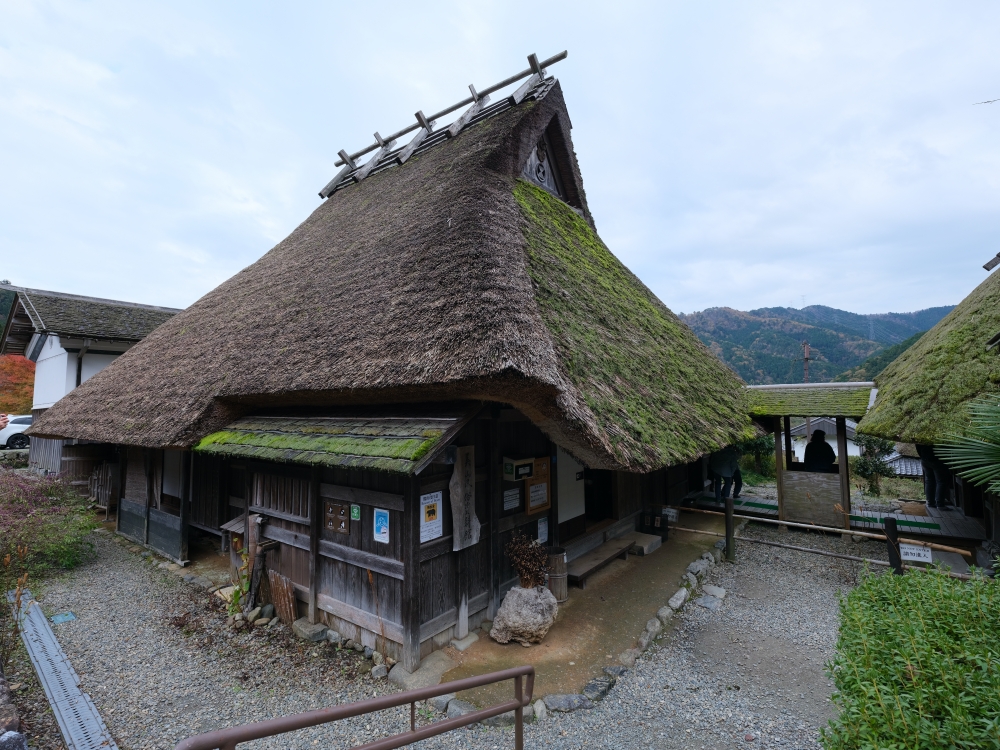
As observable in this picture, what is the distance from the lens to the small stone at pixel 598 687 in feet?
12.8

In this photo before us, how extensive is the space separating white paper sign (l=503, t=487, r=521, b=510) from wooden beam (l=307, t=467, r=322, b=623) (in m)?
2.12

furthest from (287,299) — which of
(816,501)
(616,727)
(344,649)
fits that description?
(816,501)

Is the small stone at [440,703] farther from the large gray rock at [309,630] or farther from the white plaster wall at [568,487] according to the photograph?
the white plaster wall at [568,487]

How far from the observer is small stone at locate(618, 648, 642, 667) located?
441 cm

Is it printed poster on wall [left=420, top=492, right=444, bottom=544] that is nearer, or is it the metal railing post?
the metal railing post

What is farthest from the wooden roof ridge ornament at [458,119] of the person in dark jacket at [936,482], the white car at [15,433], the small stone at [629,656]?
the white car at [15,433]

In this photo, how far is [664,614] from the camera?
5324 mm

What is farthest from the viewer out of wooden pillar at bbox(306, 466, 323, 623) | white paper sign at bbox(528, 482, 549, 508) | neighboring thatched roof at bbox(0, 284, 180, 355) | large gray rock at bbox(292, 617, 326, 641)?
neighboring thatched roof at bbox(0, 284, 180, 355)

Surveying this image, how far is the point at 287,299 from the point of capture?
22.7 ft

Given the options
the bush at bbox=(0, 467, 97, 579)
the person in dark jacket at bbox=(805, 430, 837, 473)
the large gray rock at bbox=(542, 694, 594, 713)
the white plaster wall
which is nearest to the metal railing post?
the large gray rock at bbox=(542, 694, 594, 713)

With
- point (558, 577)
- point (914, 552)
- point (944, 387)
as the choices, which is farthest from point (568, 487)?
point (944, 387)

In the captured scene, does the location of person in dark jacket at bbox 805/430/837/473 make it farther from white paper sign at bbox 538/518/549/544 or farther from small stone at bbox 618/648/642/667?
small stone at bbox 618/648/642/667

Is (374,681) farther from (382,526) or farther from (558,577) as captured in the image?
(558,577)

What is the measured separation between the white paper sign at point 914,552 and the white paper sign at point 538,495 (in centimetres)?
427
